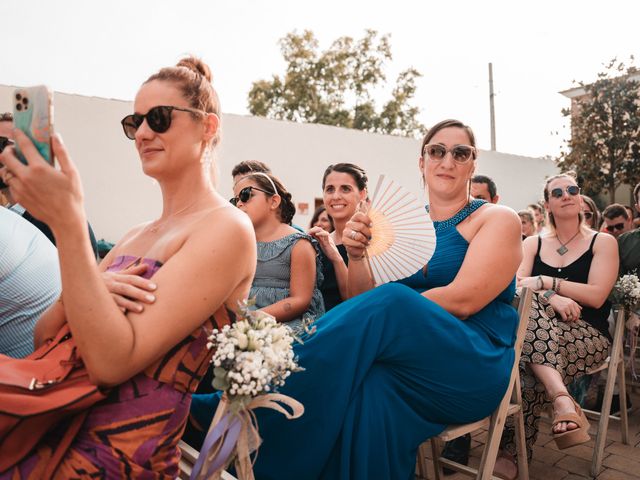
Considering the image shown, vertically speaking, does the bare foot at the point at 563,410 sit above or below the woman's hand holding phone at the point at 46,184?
below

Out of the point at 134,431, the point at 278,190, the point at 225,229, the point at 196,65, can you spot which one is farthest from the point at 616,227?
the point at 134,431

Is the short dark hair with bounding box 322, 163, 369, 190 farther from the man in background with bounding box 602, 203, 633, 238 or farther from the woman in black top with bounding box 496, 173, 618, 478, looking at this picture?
the man in background with bounding box 602, 203, 633, 238

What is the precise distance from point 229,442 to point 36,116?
97 centimetres

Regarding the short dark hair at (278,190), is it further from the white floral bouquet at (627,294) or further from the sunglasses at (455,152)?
the white floral bouquet at (627,294)

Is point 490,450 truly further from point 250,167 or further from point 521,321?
point 250,167

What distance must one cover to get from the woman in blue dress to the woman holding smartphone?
2.07 ft

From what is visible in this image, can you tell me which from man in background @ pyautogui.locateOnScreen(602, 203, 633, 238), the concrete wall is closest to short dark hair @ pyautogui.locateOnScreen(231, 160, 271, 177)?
the concrete wall

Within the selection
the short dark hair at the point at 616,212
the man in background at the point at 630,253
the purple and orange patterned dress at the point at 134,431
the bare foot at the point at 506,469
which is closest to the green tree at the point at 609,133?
the short dark hair at the point at 616,212

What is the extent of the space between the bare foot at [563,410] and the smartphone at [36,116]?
2819 millimetres

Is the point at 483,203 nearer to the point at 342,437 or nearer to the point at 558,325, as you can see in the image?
the point at 558,325

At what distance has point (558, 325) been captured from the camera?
140 inches

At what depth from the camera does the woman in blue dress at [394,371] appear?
2072 mm

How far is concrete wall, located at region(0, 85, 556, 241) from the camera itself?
34.2 feet

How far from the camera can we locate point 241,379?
144 centimetres
